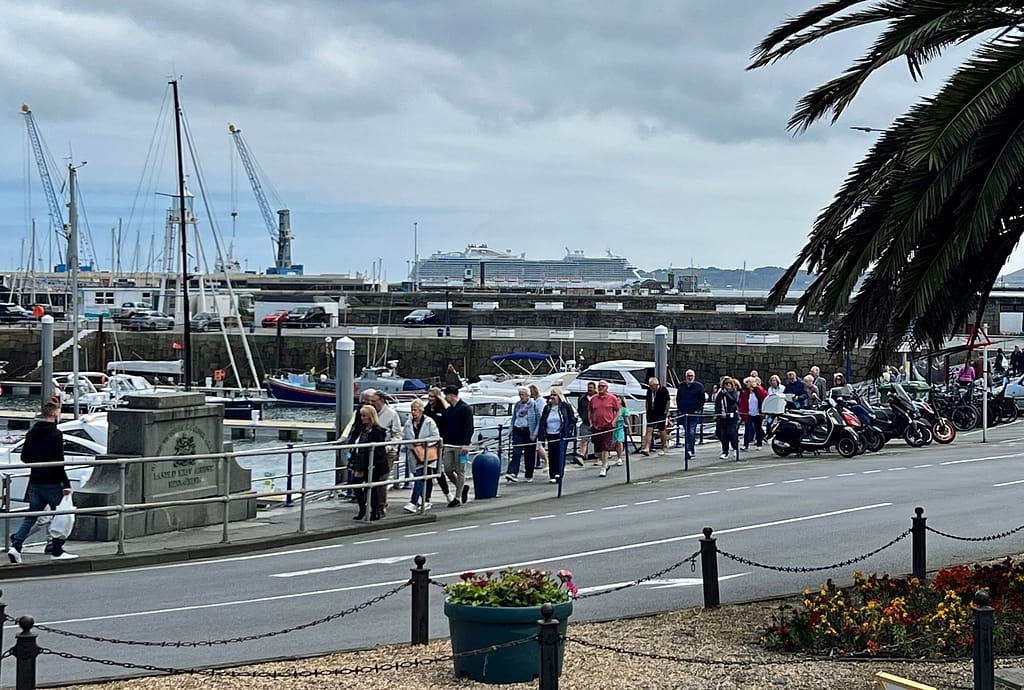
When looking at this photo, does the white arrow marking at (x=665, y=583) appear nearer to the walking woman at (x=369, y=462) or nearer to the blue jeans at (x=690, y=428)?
the walking woman at (x=369, y=462)

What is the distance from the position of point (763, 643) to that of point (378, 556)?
22.8ft

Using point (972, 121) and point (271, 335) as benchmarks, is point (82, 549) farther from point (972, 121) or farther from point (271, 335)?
point (271, 335)

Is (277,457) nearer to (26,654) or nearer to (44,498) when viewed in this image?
(44,498)

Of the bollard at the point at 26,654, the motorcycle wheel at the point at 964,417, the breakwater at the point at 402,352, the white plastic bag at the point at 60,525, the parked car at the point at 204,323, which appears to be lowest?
the white plastic bag at the point at 60,525

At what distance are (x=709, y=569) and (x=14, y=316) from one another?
94.0 m

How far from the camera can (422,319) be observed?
94.5 metres

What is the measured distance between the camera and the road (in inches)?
461

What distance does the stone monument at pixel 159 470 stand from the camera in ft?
56.5

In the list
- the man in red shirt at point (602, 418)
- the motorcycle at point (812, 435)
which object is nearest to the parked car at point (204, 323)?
the motorcycle at point (812, 435)

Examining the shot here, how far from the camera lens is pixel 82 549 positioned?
1658 centimetres

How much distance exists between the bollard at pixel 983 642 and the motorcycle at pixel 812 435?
21.1 meters

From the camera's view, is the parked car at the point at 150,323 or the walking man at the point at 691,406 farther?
the parked car at the point at 150,323

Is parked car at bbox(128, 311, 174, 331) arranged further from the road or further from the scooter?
the road

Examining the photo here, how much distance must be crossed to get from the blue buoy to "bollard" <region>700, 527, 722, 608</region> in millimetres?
10676
